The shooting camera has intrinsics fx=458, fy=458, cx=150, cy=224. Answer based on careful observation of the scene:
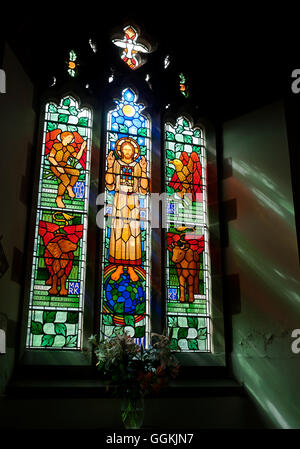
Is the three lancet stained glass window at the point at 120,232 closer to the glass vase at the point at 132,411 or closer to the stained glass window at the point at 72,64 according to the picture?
the stained glass window at the point at 72,64

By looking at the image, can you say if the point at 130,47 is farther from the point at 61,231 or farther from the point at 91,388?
the point at 91,388

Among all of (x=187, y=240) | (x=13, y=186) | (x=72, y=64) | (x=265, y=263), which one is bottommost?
(x=265, y=263)

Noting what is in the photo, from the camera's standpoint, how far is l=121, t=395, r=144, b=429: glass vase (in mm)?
Result: 3021

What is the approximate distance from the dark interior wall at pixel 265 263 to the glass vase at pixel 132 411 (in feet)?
3.37

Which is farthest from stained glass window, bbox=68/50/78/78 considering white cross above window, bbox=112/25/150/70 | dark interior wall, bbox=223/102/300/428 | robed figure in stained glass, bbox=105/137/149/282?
dark interior wall, bbox=223/102/300/428

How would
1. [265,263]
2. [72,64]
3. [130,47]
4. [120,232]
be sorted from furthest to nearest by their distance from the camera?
[130,47] → [72,64] → [120,232] → [265,263]

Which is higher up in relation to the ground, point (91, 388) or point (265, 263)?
point (265, 263)

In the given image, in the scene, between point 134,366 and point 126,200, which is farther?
point 126,200

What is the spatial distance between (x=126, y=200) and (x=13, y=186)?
1006mm

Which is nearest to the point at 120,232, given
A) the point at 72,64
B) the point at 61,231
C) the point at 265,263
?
the point at 61,231

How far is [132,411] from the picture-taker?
3033 millimetres

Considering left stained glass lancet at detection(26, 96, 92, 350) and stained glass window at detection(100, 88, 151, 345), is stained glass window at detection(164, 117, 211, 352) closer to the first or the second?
stained glass window at detection(100, 88, 151, 345)

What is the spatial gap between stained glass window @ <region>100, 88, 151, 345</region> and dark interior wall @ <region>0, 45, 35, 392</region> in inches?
27.1

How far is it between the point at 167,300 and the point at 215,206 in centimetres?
101
